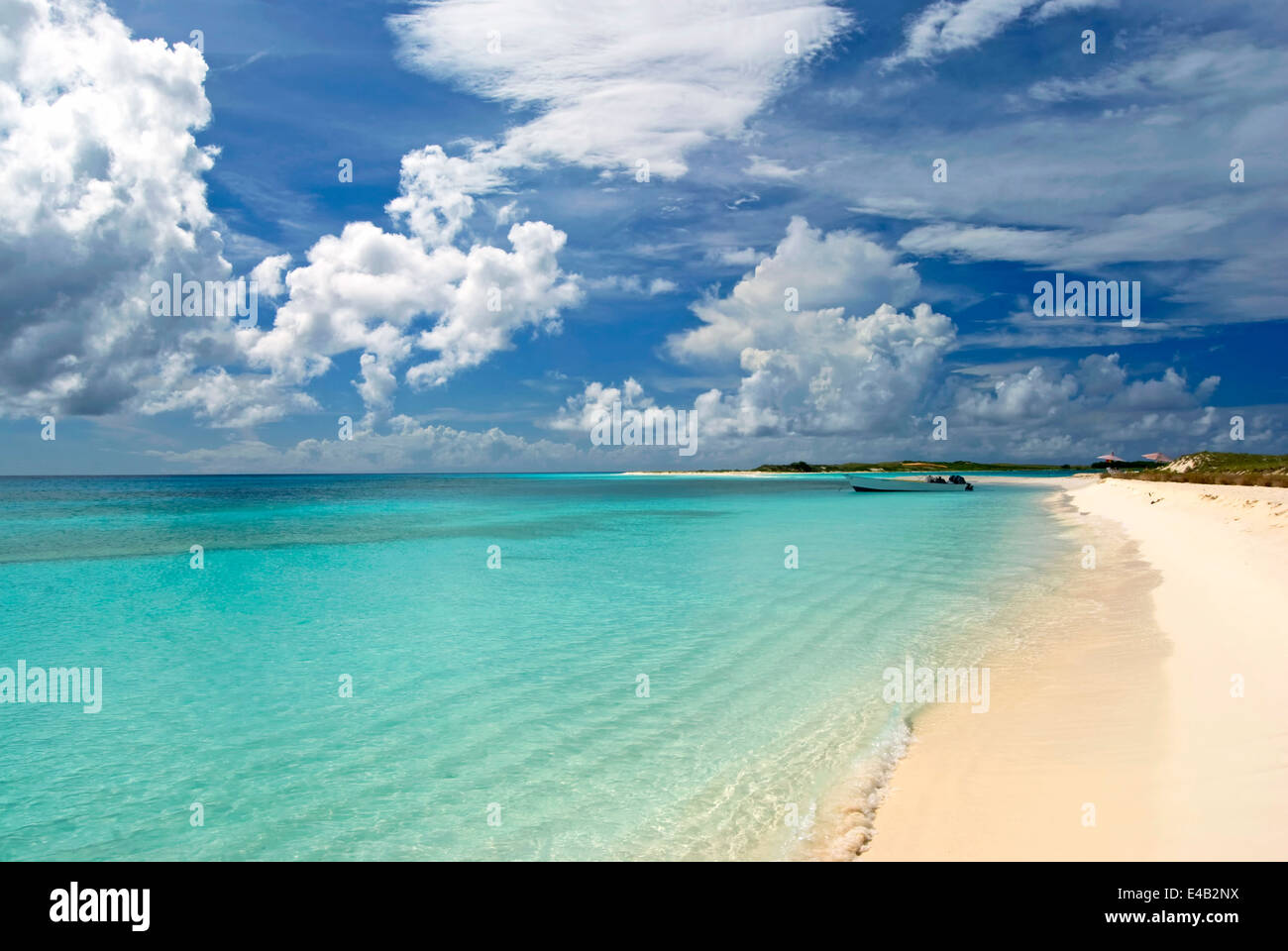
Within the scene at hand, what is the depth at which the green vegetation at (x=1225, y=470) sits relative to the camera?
63.0m

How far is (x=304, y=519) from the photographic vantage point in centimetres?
5869

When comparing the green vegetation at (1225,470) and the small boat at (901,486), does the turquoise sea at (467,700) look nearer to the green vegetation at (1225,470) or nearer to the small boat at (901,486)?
the green vegetation at (1225,470)

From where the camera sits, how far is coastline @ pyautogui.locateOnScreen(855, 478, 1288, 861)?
6012 mm

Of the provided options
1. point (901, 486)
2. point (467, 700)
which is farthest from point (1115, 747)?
point (901, 486)
